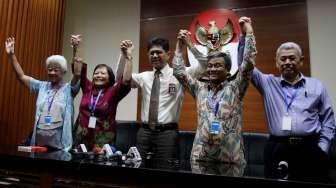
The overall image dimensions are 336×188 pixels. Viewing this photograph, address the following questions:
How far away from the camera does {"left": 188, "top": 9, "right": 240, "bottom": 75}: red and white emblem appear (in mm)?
3412

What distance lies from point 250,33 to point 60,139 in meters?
1.49

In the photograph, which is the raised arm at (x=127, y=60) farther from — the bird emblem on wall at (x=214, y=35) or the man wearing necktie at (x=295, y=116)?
the bird emblem on wall at (x=214, y=35)

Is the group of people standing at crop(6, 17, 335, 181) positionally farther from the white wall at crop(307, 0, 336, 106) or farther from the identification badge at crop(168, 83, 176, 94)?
the white wall at crop(307, 0, 336, 106)

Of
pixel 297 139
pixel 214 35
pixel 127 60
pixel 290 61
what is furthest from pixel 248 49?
pixel 214 35

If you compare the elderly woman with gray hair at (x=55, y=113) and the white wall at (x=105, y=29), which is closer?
the elderly woman with gray hair at (x=55, y=113)

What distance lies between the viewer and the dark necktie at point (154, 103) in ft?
7.01

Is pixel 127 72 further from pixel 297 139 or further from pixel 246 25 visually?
pixel 297 139

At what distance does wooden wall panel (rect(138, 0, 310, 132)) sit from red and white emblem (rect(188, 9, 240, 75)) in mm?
91

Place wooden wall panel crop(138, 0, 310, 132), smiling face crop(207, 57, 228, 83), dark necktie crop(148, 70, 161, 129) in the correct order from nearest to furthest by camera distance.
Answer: smiling face crop(207, 57, 228, 83)
dark necktie crop(148, 70, 161, 129)
wooden wall panel crop(138, 0, 310, 132)

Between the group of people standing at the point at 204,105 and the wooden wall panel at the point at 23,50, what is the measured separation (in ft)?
2.58

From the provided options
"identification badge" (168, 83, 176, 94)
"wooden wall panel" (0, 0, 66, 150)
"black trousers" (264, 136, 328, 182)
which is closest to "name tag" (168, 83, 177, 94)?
"identification badge" (168, 83, 176, 94)

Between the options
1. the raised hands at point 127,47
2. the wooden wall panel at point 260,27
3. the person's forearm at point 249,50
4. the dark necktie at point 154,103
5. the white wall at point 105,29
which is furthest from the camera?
the white wall at point 105,29

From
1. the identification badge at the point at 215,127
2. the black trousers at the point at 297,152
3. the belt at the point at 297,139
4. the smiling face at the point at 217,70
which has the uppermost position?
the smiling face at the point at 217,70

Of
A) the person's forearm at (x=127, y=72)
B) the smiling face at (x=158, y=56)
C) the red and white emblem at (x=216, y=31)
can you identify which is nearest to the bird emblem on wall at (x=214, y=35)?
the red and white emblem at (x=216, y=31)
